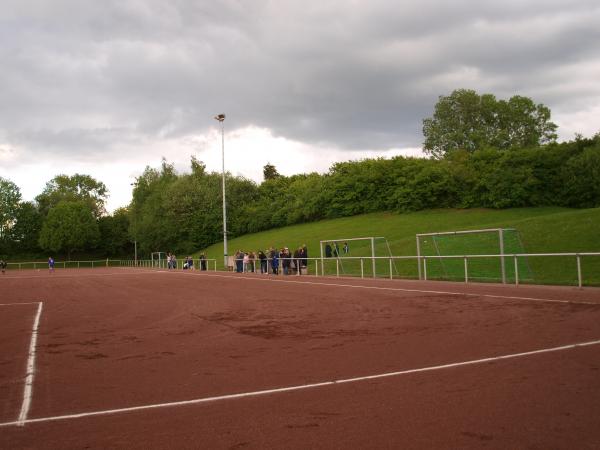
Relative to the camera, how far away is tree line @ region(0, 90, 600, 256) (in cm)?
5175

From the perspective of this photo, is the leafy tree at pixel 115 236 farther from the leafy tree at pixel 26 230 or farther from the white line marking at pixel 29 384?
the white line marking at pixel 29 384

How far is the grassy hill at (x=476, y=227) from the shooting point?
789 inches

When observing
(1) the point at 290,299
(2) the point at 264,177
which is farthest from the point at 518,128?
(1) the point at 290,299

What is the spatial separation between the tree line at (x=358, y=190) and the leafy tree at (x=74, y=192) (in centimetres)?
43

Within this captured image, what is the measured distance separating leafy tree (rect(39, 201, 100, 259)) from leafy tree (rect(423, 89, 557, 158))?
58771mm

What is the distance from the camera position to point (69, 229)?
85.2 meters

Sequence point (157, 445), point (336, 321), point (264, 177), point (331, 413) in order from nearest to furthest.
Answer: point (157, 445), point (331, 413), point (336, 321), point (264, 177)

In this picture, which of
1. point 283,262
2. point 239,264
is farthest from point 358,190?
point 283,262

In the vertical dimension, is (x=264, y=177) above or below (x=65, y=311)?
above

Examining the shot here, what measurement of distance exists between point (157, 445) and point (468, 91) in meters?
74.6

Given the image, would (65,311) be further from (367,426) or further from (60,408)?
(367,426)

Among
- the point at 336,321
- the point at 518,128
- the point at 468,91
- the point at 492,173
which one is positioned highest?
the point at 468,91

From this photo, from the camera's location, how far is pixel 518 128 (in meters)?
71.4

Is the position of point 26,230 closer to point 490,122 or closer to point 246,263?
point 246,263
